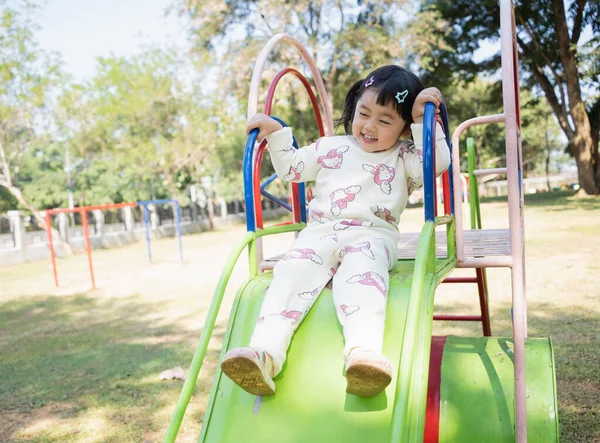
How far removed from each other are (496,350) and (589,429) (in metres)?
0.61

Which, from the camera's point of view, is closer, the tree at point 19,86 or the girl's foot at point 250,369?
the girl's foot at point 250,369

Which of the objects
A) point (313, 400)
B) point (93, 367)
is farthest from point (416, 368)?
point (93, 367)

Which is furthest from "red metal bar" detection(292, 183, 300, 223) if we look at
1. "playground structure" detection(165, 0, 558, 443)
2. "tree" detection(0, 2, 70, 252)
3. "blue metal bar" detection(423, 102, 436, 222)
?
"tree" detection(0, 2, 70, 252)

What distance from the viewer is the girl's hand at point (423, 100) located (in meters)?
1.94

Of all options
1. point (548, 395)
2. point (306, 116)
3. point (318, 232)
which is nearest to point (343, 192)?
point (318, 232)

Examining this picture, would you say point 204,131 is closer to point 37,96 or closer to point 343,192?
point 37,96

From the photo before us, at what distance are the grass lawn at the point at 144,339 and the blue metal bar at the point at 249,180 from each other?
48.4 inches

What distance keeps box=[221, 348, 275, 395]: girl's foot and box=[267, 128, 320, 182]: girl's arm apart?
2.52 feet

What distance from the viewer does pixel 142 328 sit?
5262 millimetres

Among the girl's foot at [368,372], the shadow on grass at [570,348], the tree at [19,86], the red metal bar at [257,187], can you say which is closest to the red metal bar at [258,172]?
the red metal bar at [257,187]

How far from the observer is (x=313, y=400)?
1705mm

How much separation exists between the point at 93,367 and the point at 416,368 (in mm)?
3038

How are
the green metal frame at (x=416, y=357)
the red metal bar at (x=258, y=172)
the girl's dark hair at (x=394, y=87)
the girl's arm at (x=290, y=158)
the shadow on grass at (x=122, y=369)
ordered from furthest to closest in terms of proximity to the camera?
1. the shadow on grass at (x=122, y=369)
2. the red metal bar at (x=258, y=172)
3. the girl's arm at (x=290, y=158)
4. the girl's dark hair at (x=394, y=87)
5. the green metal frame at (x=416, y=357)

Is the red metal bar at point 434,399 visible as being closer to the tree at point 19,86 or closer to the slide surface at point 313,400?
the slide surface at point 313,400
